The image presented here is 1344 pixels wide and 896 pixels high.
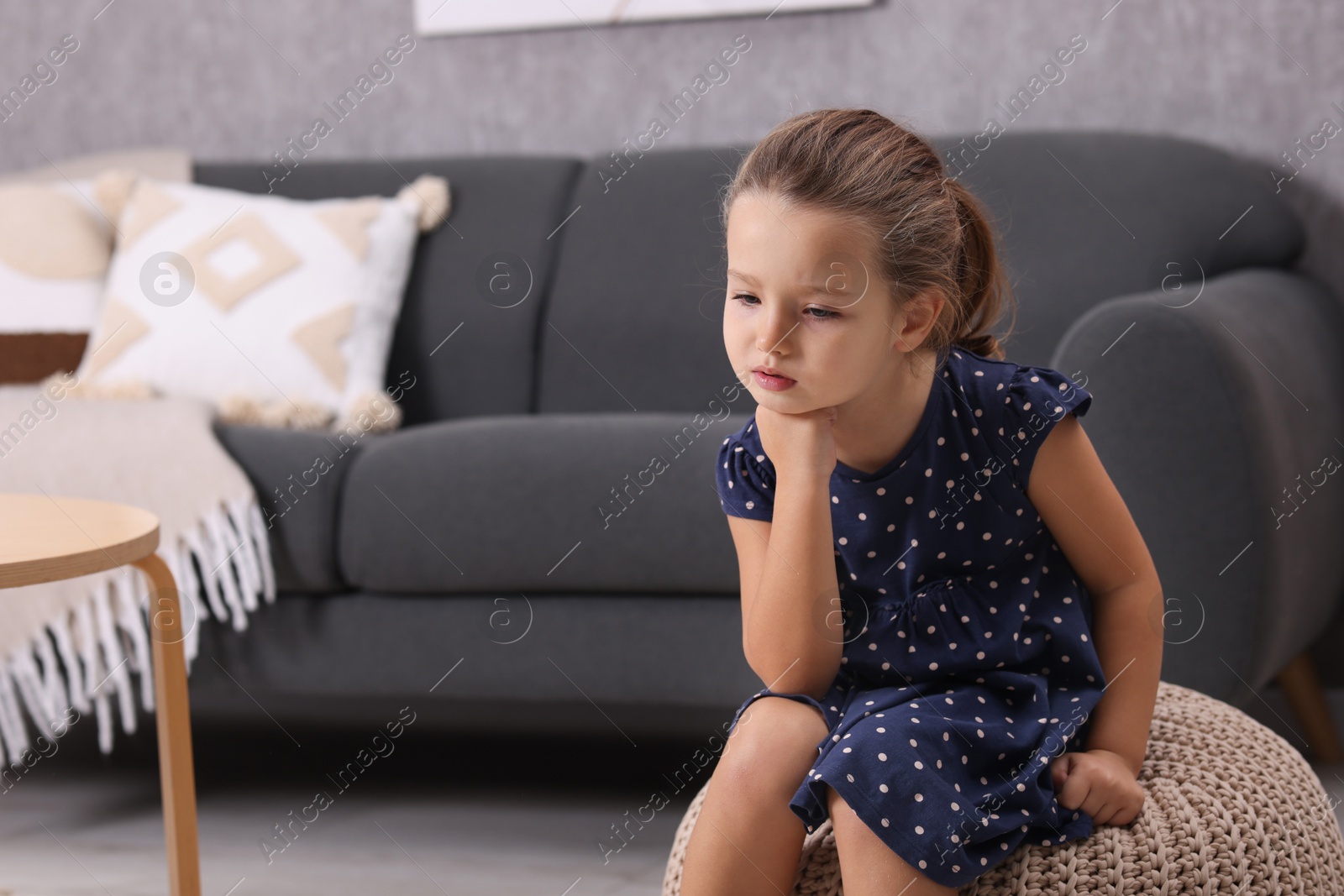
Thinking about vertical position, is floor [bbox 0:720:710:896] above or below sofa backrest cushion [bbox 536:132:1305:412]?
below

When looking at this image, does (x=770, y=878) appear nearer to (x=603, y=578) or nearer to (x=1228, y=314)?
(x=603, y=578)

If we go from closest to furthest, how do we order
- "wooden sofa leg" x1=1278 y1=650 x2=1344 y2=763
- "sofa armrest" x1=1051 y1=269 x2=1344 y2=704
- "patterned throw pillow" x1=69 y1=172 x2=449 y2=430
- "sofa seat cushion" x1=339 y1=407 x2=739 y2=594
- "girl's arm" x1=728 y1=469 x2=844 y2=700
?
"girl's arm" x1=728 y1=469 x2=844 y2=700
"sofa armrest" x1=1051 y1=269 x2=1344 y2=704
"sofa seat cushion" x1=339 y1=407 x2=739 y2=594
"wooden sofa leg" x1=1278 y1=650 x2=1344 y2=763
"patterned throw pillow" x1=69 y1=172 x2=449 y2=430

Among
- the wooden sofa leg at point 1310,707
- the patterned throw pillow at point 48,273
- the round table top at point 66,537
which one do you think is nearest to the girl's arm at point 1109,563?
the round table top at point 66,537

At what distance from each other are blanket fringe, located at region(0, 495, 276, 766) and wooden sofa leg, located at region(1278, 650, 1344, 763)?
1286 millimetres

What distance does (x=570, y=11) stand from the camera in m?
2.11

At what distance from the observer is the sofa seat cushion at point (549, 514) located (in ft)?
4.43

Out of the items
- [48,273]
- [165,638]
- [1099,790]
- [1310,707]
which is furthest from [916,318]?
[48,273]

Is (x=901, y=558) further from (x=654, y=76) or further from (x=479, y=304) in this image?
(x=654, y=76)

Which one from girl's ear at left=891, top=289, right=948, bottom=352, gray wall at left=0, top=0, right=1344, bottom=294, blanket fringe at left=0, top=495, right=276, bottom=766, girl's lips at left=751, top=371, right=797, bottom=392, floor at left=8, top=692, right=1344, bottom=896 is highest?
gray wall at left=0, top=0, right=1344, bottom=294

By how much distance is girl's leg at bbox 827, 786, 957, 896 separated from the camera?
0.71 meters

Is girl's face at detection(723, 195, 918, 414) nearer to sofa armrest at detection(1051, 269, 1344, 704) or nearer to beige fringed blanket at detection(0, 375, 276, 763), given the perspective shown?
sofa armrest at detection(1051, 269, 1344, 704)

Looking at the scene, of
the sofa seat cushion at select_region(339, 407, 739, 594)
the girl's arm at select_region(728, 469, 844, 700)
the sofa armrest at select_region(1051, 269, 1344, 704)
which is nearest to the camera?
the girl's arm at select_region(728, 469, 844, 700)

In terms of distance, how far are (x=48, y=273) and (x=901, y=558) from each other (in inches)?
62.1

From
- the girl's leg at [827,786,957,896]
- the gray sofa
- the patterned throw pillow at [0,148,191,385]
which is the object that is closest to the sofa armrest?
the gray sofa
